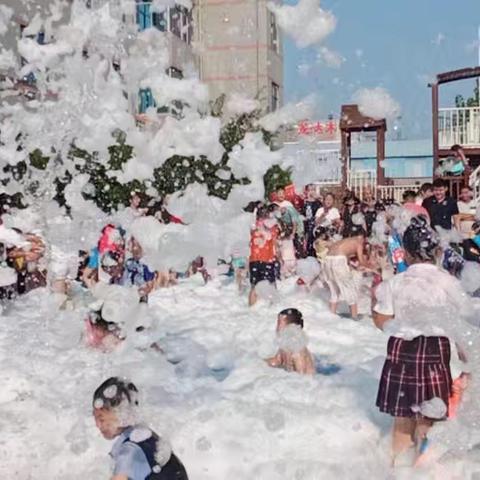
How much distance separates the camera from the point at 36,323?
8984 millimetres

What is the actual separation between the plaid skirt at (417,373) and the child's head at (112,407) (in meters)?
1.49

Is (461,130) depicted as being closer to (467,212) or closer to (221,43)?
(467,212)

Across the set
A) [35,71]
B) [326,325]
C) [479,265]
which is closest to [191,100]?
[35,71]

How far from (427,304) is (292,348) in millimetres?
2288

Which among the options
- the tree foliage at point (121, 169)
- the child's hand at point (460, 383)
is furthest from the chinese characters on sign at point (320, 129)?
the child's hand at point (460, 383)

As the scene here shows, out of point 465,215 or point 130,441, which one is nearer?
point 130,441

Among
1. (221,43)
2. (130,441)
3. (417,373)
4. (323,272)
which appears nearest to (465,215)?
(323,272)

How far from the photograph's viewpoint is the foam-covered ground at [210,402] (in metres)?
5.30

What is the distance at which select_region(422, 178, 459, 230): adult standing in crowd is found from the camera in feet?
31.3

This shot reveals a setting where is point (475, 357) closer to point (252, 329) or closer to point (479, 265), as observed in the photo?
point (479, 265)

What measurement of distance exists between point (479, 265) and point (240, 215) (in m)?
4.83

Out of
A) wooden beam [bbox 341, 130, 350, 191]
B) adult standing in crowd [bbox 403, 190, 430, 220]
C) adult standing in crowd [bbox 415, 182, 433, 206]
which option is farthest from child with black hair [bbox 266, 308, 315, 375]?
wooden beam [bbox 341, 130, 350, 191]

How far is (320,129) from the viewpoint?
2330cm

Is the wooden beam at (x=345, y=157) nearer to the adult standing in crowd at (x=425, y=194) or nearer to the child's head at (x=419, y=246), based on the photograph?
the adult standing in crowd at (x=425, y=194)
